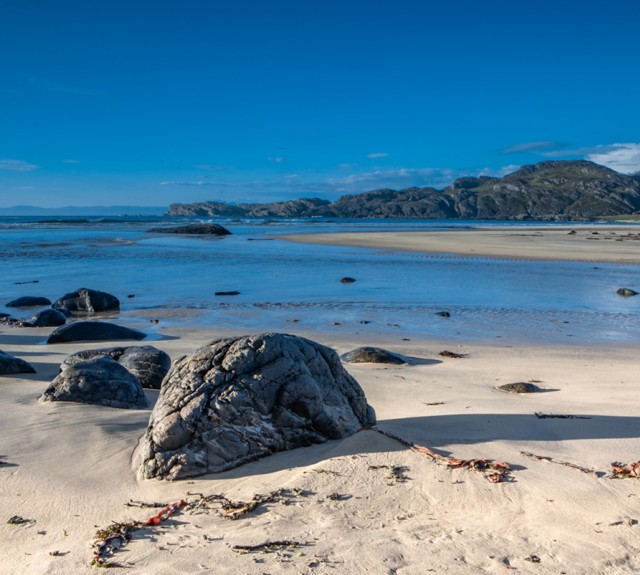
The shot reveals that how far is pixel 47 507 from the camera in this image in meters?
4.44

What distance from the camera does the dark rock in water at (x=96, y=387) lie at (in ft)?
22.2

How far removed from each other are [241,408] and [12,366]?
199 inches

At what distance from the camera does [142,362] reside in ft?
28.1

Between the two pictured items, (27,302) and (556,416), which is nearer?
(556,416)

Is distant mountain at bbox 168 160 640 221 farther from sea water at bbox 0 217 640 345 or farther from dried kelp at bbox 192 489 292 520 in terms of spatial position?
dried kelp at bbox 192 489 292 520

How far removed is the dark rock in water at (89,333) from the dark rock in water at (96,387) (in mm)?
4986

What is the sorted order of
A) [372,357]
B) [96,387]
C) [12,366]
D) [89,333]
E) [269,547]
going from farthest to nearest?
[89,333] < [372,357] < [12,366] < [96,387] < [269,547]

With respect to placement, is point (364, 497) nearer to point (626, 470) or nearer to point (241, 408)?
point (241, 408)

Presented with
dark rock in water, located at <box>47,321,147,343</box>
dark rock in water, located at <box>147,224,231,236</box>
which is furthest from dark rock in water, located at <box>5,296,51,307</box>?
dark rock in water, located at <box>147,224,231,236</box>

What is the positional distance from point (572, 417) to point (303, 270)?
842 inches

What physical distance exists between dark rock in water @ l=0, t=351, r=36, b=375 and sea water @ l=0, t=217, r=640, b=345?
5043 mm

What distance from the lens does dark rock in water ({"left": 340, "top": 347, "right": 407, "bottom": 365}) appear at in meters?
9.86

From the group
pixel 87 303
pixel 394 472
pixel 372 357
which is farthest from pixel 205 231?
pixel 394 472

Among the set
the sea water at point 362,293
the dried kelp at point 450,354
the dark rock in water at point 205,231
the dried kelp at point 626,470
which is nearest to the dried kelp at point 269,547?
the dried kelp at point 626,470
